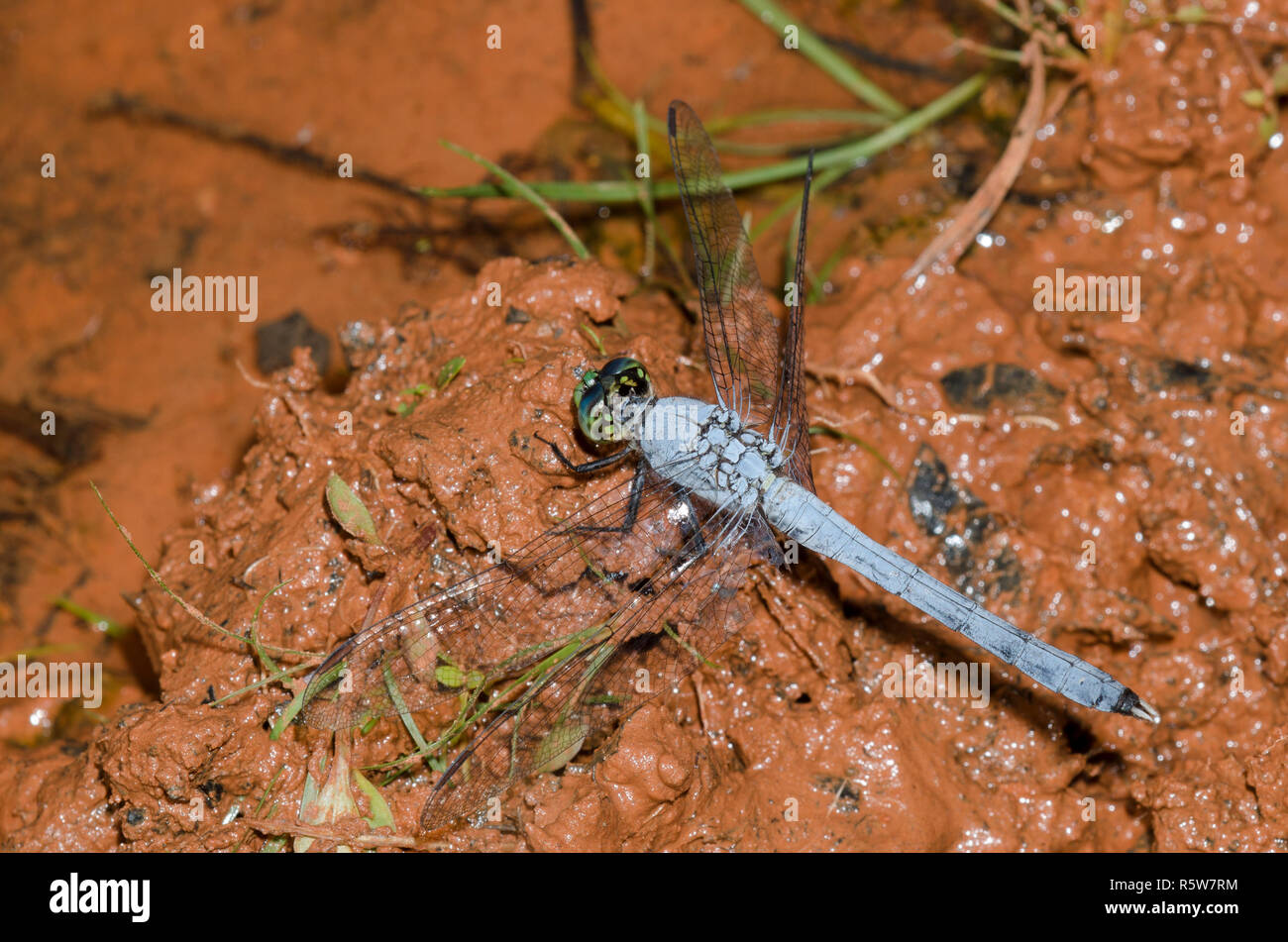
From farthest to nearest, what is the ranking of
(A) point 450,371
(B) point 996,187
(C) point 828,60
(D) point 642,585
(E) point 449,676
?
(C) point 828,60
(B) point 996,187
(A) point 450,371
(D) point 642,585
(E) point 449,676

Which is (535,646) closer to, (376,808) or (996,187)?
(376,808)

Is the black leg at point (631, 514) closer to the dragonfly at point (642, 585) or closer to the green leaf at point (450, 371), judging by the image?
the dragonfly at point (642, 585)

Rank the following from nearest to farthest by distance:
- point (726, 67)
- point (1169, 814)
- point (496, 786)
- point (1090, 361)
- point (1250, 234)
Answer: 1. point (496, 786)
2. point (1169, 814)
3. point (1090, 361)
4. point (1250, 234)
5. point (726, 67)

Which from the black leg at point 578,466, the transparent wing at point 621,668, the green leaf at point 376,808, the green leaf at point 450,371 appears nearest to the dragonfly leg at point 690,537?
the transparent wing at point 621,668

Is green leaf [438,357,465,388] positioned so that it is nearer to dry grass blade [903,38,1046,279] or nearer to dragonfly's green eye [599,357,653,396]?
dragonfly's green eye [599,357,653,396]

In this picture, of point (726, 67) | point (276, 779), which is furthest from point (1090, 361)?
point (276, 779)

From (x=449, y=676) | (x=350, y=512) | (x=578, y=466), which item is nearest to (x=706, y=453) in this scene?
(x=578, y=466)

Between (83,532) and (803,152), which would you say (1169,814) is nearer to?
(803,152)
